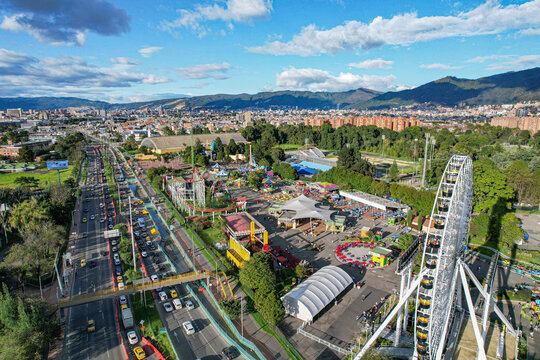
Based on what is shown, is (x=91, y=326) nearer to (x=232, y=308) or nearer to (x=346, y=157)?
(x=232, y=308)

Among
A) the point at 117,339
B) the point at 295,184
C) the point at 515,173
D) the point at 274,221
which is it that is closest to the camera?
the point at 117,339

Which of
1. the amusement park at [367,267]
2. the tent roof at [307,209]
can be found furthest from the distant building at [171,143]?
the tent roof at [307,209]

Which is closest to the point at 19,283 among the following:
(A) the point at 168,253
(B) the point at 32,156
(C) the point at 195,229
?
(A) the point at 168,253

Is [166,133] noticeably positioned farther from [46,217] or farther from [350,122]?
[46,217]

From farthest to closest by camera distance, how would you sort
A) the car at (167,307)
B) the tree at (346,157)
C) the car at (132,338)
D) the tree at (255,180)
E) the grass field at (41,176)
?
the tree at (346,157)
the grass field at (41,176)
the tree at (255,180)
the car at (167,307)
the car at (132,338)

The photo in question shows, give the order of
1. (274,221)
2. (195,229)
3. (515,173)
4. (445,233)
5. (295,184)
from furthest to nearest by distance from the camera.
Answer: (295,184), (515,173), (274,221), (195,229), (445,233)

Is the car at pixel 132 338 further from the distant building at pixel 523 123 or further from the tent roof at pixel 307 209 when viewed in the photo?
the distant building at pixel 523 123
